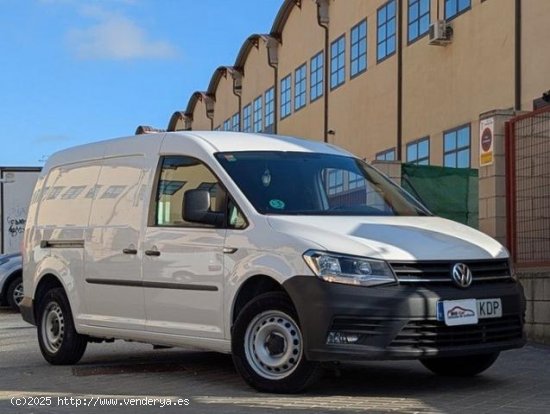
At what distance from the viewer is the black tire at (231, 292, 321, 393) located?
679 cm

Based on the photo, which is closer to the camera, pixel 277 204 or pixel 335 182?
pixel 277 204

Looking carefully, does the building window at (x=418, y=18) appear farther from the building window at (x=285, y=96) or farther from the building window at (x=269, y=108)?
the building window at (x=269, y=108)

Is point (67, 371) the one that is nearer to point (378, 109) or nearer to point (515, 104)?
point (515, 104)

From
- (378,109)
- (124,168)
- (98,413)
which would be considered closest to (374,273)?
(98,413)

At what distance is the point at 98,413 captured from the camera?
6.42 metres

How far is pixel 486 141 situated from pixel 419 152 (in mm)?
11584

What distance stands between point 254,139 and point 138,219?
1.26 metres

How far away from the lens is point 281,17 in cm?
3444

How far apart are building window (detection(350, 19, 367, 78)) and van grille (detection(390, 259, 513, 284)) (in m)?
20.1

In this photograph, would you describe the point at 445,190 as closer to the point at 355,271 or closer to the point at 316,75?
the point at 355,271

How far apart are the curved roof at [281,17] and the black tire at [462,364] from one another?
26.1 meters

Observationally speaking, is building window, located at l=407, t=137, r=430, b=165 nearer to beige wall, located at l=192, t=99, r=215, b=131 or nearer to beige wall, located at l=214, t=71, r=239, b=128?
beige wall, located at l=214, t=71, r=239, b=128

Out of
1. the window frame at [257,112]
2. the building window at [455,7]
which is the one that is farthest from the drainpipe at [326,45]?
the building window at [455,7]

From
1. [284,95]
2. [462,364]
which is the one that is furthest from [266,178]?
[284,95]
